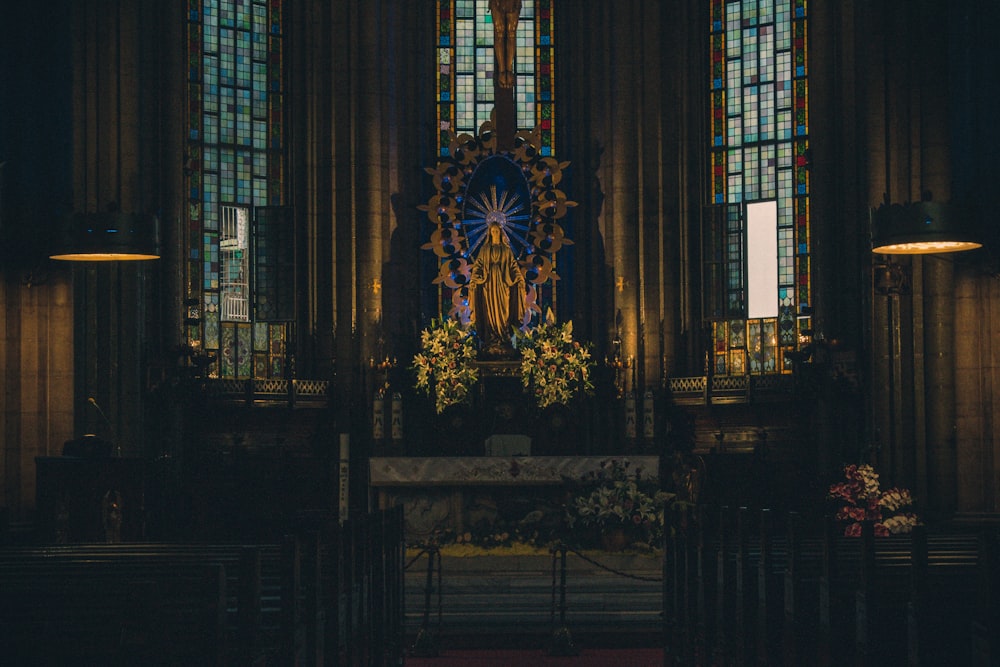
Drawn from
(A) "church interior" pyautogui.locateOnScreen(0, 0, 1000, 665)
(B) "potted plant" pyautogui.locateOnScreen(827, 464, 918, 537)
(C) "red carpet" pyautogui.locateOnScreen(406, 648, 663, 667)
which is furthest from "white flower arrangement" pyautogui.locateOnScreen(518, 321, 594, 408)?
(C) "red carpet" pyautogui.locateOnScreen(406, 648, 663, 667)

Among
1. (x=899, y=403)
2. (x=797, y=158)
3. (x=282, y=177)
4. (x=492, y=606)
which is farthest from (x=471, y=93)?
(x=492, y=606)

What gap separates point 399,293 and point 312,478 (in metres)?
3.50

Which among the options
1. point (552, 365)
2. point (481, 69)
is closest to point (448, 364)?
point (552, 365)

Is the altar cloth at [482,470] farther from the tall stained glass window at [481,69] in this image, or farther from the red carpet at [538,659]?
the tall stained glass window at [481,69]

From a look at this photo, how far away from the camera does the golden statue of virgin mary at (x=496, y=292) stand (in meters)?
20.2

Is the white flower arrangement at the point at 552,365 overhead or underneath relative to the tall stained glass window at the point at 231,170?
underneath

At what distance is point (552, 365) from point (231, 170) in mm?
5339

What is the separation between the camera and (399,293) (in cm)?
2084

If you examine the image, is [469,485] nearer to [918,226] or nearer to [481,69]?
[918,226]

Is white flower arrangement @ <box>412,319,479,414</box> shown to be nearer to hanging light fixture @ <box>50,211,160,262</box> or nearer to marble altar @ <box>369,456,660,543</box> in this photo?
marble altar @ <box>369,456,660,543</box>

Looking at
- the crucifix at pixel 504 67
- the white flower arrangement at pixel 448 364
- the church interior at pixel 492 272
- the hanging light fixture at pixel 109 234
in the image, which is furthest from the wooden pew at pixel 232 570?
the crucifix at pixel 504 67

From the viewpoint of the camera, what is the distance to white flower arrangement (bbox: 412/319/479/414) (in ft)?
63.5

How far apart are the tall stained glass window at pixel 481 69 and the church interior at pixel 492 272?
0.05 metres

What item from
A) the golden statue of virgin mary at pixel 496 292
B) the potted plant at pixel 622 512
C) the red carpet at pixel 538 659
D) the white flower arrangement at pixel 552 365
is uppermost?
the golden statue of virgin mary at pixel 496 292
